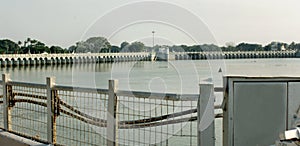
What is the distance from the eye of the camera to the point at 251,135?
346 centimetres

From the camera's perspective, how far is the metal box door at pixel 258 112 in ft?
11.1

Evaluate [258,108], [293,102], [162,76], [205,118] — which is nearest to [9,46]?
[162,76]

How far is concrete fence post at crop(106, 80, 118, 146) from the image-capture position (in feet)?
14.3

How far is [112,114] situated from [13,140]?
2055 mm

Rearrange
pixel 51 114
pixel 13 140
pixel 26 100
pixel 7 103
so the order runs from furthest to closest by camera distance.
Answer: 1. pixel 7 103
2. pixel 26 100
3. pixel 13 140
4. pixel 51 114

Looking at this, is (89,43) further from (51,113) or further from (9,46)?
(9,46)

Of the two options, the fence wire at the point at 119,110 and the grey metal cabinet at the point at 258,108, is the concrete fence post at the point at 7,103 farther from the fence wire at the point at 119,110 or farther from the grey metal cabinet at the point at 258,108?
the grey metal cabinet at the point at 258,108

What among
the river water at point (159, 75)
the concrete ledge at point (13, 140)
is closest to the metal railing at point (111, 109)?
the concrete ledge at point (13, 140)

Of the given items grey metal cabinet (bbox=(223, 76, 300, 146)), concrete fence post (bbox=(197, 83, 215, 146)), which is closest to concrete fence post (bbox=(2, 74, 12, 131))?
concrete fence post (bbox=(197, 83, 215, 146))

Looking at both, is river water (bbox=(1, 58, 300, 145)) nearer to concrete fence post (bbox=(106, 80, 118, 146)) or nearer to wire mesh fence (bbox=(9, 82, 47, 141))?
concrete fence post (bbox=(106, 80, 118, 146))

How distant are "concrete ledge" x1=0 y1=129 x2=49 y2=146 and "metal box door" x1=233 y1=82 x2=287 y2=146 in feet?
9.58

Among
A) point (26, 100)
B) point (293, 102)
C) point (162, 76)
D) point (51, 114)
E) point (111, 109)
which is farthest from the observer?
point (162, 76)

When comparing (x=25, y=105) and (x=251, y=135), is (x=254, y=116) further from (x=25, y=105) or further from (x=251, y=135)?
(x=25, y=105)

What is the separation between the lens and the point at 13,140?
5543 mm
